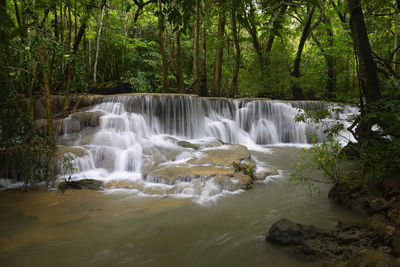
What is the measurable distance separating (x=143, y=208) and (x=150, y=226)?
791 mm

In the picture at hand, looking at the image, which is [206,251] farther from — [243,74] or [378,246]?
[243,74]

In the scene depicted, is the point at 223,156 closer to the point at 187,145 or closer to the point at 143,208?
the point at 187,145

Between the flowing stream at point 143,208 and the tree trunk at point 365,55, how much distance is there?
2079 millimetres

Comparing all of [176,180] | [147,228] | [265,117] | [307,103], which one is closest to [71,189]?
[176,180]

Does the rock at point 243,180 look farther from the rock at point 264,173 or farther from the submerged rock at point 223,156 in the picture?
the submerged rock at point 223,156

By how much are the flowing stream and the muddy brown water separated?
14mm

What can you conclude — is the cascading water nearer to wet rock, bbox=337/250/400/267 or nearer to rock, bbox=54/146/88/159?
rock, bbox=54/146/88/159

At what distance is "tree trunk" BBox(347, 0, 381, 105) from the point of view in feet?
14.0

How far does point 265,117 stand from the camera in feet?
40.5

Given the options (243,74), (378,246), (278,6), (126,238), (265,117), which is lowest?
(126,238)

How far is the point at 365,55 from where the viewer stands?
14.1 feet

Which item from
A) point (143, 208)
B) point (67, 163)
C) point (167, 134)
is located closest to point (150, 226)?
point (143, 208)

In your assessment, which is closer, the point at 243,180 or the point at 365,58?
the point at 365,58

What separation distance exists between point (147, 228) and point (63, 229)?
4.22 ft
